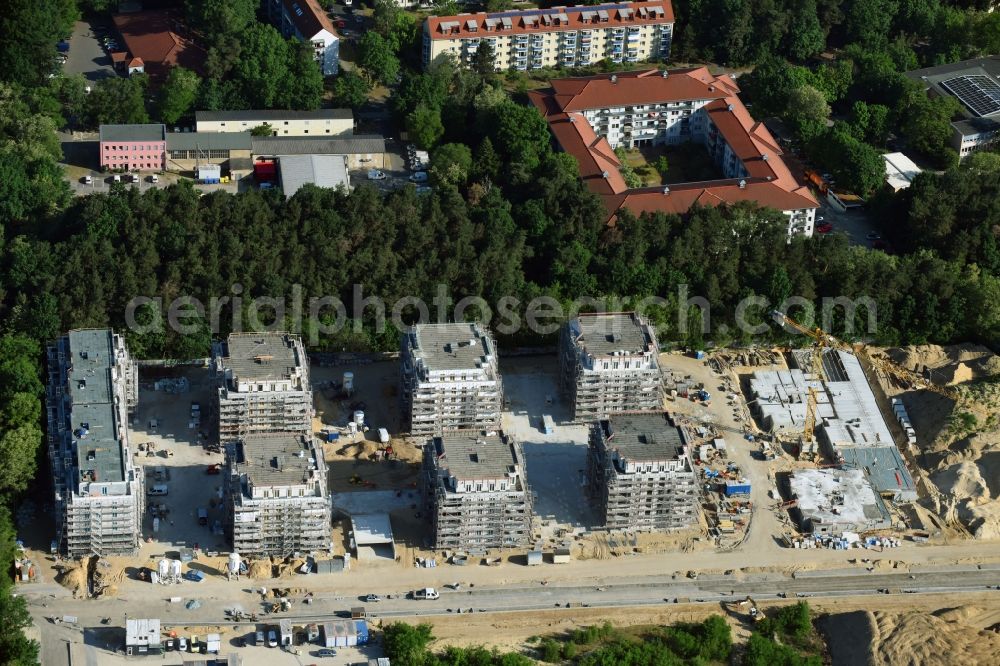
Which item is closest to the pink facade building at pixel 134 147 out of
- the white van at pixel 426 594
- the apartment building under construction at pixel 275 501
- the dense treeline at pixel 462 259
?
the dense treeline at pixel 462 259

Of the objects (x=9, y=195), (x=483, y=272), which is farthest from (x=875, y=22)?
(x=9, y=195)

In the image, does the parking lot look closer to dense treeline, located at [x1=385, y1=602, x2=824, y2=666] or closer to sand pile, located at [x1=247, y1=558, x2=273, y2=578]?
sand pile, located at [x1=247, y1=558, x2=273, y2=578]

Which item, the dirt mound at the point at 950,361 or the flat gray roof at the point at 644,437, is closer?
the flat gray roof at the point at 644,437

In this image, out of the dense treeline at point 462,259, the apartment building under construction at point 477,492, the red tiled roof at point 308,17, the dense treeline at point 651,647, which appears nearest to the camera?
the dense treeline at point 651,647

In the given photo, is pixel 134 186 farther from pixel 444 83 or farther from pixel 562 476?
pixel 562 476

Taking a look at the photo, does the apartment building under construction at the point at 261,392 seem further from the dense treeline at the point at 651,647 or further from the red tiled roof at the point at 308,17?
the red tiled roof at the point at 308,17

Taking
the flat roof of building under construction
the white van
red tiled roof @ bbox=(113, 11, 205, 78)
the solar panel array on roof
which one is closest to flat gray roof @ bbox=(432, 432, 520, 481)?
the white van
